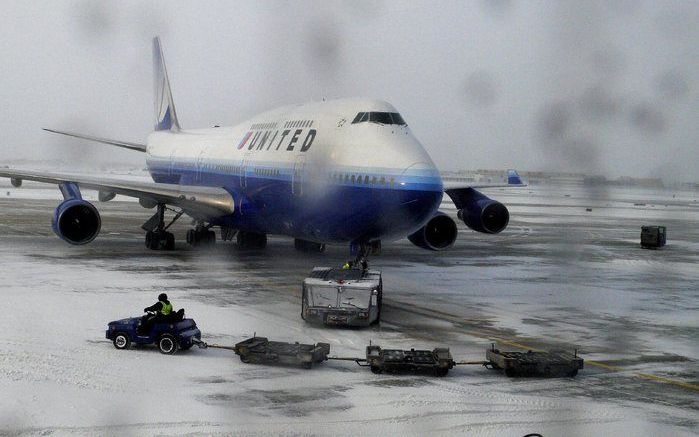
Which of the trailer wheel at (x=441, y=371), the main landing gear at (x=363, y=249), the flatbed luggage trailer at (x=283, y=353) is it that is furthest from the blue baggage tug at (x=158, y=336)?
the main landing gear at (x=363, y=249)

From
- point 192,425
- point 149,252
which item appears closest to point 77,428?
point 192,425

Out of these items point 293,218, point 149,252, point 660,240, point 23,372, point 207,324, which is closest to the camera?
point 23,372

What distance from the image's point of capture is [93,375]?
54.7 feet

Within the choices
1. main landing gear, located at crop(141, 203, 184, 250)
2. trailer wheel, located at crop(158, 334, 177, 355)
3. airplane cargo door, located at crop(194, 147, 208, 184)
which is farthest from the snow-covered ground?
airplane cargo door, located at crop(194, 147, 208, 184)

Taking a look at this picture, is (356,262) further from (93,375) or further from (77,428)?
(77,428)

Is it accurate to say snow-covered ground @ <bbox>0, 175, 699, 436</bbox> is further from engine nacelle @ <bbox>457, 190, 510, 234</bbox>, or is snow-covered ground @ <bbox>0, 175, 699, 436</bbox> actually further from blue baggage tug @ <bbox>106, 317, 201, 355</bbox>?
engine nacelle @ <bbox>457, 190, 510, 234</bbox>

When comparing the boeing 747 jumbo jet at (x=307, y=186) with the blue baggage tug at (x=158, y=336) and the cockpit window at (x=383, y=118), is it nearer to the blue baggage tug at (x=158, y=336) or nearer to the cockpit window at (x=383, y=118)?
the cockpit window at (x=383, y=118)

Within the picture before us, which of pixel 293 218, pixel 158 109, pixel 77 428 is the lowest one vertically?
pixel 77 428

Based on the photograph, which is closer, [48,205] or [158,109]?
[158,109]

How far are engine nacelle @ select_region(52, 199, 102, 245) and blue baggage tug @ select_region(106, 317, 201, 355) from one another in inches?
676

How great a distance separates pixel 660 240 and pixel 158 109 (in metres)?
33.7

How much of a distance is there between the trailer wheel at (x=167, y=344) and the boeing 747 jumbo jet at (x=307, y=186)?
31.1 feet

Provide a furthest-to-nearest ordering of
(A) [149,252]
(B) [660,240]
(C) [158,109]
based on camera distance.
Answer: (C) [158,109] < (B) [660,240] < (A) [149,252]

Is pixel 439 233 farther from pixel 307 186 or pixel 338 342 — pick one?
pixel 338 342
